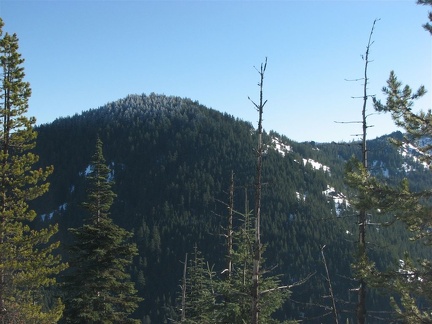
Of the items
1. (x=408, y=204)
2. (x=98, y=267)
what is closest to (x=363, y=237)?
(x=408, y=204)

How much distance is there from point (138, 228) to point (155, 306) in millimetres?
46549

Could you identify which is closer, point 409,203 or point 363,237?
point 409,203

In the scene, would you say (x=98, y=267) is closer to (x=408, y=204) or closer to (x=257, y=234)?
(x=257, y=234)

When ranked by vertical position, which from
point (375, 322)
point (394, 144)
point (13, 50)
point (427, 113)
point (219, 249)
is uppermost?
point (13, 50)

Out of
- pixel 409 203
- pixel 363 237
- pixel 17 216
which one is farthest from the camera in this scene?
pixel 17 216

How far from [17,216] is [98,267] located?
13.8 feet

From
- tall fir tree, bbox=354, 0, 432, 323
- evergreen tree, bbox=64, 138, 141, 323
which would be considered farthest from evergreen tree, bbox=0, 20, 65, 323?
tall fir tree, bbox=354, 0, 432, 323

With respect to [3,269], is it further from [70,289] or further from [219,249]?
[219,249]

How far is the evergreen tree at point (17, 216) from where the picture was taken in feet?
51.8

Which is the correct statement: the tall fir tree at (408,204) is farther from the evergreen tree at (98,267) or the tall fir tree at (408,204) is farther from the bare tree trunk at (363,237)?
the evergreen tree at (98,267)

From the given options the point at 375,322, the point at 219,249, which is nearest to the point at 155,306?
the point at 219,249

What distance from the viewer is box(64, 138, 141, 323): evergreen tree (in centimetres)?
1788

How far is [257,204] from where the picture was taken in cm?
1061

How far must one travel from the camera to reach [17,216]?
53.3 feet
